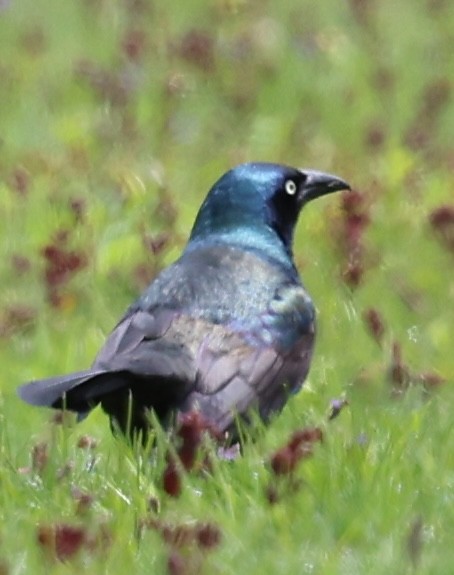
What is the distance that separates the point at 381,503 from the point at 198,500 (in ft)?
1.39

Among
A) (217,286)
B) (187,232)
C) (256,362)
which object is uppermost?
(217,286)

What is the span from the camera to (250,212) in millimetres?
6184

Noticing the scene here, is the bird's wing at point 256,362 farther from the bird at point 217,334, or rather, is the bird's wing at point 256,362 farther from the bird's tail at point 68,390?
the bird's tail at point 68,390

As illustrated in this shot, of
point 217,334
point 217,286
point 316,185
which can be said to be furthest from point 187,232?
point 217,334

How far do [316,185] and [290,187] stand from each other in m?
0.18

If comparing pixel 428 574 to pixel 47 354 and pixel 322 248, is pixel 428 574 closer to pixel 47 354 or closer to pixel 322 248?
pixel 47 354

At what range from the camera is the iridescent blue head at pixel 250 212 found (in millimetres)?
6133

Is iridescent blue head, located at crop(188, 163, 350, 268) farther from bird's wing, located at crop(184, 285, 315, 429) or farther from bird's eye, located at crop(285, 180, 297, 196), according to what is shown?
bird's wing, located at crop(184, 285, 315, 429)

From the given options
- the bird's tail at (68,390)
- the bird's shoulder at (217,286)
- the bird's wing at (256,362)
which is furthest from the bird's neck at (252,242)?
the bird's tail at (68,390)

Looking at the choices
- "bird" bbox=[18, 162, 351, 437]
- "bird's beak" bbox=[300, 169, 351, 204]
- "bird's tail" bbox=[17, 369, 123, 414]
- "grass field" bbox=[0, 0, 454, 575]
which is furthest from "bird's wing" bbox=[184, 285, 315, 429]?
"bird's beak" bbox=[300, 169, 351, 204]

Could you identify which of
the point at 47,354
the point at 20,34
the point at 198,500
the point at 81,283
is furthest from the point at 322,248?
the point at 20,34

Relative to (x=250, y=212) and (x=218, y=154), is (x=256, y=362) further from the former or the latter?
(x=218, y=154)

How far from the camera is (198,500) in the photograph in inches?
187

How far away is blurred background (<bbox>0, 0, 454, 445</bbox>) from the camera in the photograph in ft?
22.0
